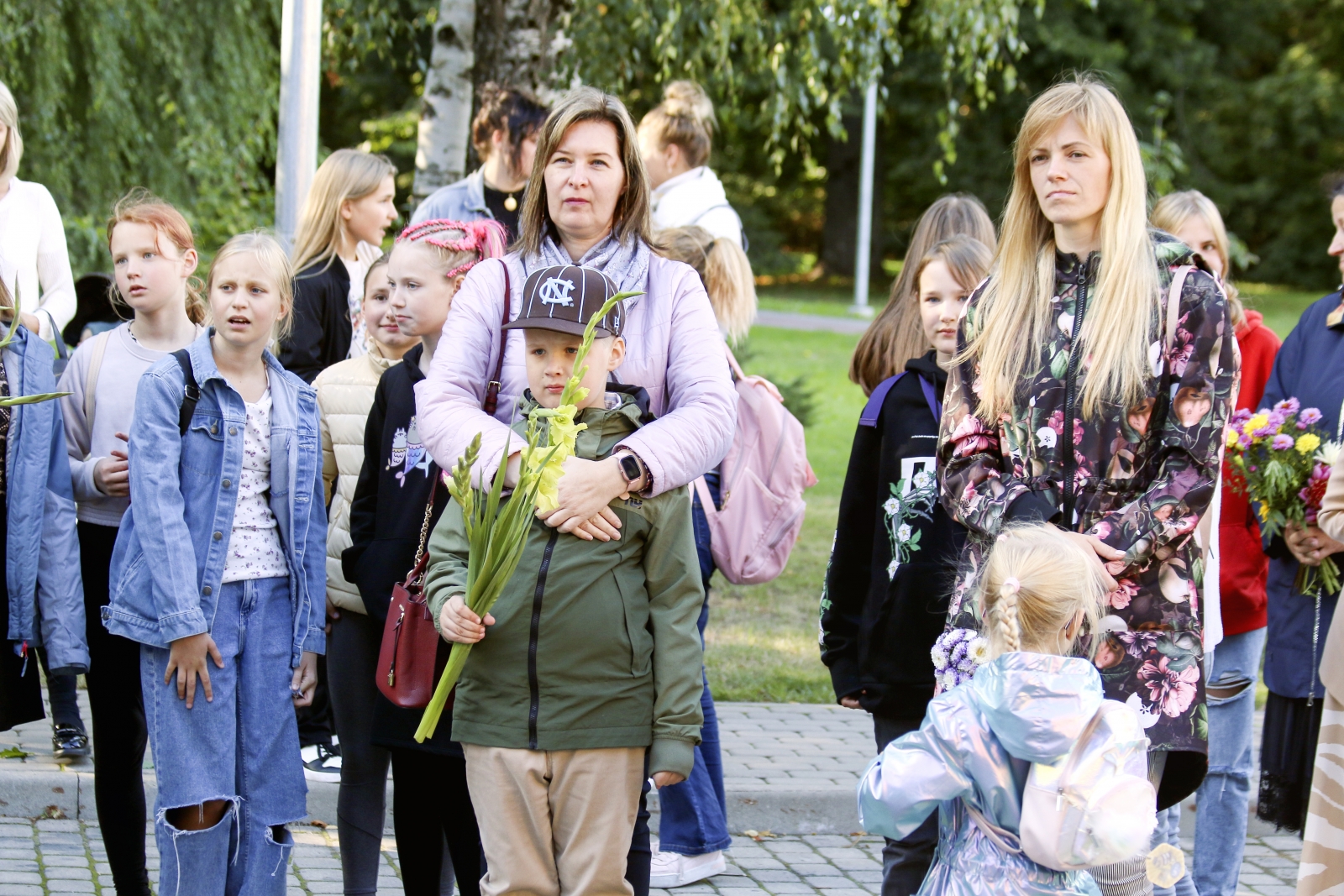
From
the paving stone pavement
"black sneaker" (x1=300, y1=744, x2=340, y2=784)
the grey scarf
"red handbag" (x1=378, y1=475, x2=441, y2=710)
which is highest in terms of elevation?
the grey scarf

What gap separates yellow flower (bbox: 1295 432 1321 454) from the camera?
4316 millimetres

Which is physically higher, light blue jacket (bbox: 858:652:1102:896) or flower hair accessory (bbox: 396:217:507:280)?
flower hair accessory (bbox: 396:217:507:280)

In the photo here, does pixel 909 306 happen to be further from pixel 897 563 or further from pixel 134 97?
pixel 134 97

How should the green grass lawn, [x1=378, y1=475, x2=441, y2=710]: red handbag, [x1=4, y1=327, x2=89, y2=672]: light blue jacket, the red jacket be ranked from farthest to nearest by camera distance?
1. the green grass lawn
2. the red jacket
3. [x1=4, y1=327, x2=89, y2=672]: light blue jacket
4. [x1=378, y1=475, x2=441, y2=710]: red handbag

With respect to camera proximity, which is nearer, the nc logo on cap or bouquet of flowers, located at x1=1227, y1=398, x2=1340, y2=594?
the nc logo on cap

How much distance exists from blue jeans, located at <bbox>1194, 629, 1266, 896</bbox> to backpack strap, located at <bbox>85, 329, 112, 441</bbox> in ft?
11.4

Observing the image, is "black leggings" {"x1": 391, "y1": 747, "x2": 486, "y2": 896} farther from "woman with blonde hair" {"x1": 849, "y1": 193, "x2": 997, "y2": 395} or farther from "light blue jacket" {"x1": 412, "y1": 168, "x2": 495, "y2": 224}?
"light blue jacket" {"x1": 412, "y1": 168, "x2": 495, "y2": 224}

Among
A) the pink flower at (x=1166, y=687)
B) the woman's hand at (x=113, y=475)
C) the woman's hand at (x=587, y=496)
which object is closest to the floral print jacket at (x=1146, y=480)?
the pink flower at (x=1166, y=687)

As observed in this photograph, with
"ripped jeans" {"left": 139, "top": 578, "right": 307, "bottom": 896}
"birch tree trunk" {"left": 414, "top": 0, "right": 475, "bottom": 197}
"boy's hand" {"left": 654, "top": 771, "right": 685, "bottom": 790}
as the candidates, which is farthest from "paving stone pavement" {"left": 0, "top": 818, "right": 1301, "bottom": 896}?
"birch tree trunk" {"left": 414, "top": 0, "right": 475, "bottom": 197}

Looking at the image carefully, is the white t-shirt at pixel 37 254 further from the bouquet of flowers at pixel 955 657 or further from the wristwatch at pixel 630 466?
the bouquet of flowers at pixel 955 657

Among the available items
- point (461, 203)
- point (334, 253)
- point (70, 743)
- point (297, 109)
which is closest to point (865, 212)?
point (297, 109)

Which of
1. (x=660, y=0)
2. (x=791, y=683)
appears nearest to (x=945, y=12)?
(x=660, y=0)

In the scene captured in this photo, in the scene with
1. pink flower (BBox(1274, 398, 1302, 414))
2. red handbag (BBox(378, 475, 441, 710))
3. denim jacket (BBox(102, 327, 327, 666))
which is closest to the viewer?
red handbag (BBox(378, 475, 441, 710))

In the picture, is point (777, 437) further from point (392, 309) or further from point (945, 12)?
point (945, 12)
